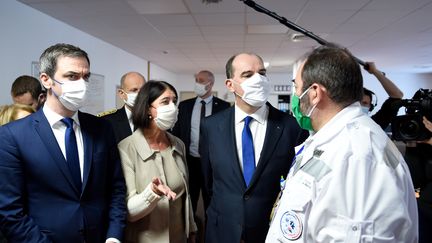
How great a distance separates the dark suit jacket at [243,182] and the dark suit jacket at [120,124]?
38.7 inches

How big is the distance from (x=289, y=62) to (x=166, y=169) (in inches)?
269

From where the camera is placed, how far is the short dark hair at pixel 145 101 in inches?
66.0

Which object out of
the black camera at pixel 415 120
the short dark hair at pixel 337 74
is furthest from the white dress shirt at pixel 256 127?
the black camera at pixel 415 120

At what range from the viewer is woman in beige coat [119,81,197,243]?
1.41 m

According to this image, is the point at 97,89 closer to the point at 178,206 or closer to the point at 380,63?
the point at 178,206

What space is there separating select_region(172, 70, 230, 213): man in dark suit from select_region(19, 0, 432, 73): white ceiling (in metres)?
1.16

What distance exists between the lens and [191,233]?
1.71 metres

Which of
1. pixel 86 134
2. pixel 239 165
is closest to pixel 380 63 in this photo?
pixel 239 165

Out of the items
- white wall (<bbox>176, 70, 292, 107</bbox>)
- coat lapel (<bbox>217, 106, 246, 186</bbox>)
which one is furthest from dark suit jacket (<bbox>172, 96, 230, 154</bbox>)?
white wall (<bbox>176, 70, 292, 107</bbox>)

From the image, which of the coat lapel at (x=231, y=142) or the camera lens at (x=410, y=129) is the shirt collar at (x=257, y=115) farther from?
the camera lens at (x=410, y=129)

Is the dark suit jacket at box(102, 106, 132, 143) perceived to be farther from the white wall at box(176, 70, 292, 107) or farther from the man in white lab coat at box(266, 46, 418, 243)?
the white wall at box(176, 70, 292, 107)

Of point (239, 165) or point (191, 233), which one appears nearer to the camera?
point (239, 165)

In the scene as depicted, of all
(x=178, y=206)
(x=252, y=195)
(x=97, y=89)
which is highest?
(x=97, y=89)

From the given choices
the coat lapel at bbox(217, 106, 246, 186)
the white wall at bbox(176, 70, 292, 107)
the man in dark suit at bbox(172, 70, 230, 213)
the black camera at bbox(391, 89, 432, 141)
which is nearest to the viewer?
the coat lapel at bbox(217, 106, 246, 186)
